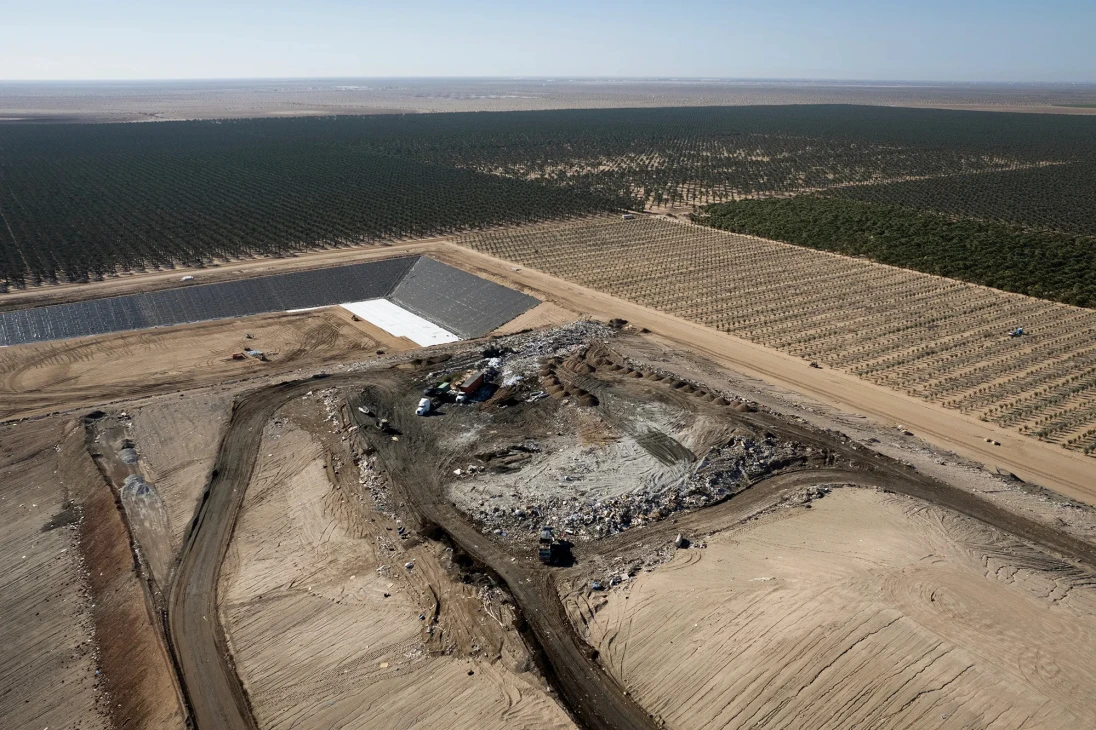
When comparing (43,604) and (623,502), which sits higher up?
(623,502)

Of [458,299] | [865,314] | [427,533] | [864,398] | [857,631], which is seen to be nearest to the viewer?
[857,631]

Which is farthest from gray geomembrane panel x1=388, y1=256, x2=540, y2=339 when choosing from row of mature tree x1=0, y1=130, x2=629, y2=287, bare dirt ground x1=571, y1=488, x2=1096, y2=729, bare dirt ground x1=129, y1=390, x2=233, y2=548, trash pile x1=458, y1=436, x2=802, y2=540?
bare dirt ground x1=571, y1=488, x2=1096, y2=729

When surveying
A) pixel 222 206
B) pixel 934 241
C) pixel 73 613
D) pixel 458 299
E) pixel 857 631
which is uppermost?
pixel 222 206

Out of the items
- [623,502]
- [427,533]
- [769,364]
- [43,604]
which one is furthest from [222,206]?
[623,502]

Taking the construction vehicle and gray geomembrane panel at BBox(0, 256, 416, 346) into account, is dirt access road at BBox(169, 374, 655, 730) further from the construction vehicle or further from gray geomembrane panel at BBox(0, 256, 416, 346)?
gray geomembrane panel at BBox(0, 256, 416, 346)

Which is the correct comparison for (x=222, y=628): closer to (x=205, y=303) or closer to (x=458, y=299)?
(x=458, y=299)

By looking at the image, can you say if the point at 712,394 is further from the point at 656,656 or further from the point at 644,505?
the point at 656,656

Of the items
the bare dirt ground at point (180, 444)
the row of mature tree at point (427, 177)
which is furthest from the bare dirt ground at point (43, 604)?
the row of mature tree at point (427, 177)
